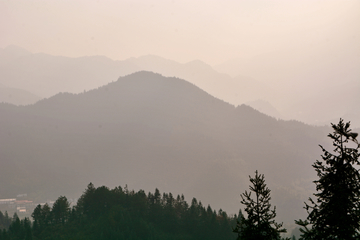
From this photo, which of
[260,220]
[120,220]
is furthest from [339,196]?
[120,220]

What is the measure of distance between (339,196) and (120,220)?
3226 inches

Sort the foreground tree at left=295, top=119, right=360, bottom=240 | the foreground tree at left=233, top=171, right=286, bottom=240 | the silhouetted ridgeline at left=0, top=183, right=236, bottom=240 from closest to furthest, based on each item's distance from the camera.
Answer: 1. the foreground tree at left=295, top=119, right=360, bottom=240
2. the foreground tree at left=233, top=171, right=286, bottom=240
3. the silhouetted ridgeline at left=0, top=183, right=236, bottom=240

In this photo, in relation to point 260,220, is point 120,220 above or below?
below

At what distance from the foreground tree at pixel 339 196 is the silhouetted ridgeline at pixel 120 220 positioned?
73.4 meters

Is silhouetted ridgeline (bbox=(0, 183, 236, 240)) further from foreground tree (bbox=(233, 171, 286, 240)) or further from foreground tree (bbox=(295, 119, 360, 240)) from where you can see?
foreground tree (bbox=(295, 119, 360, 240))

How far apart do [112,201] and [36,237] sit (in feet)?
73.7

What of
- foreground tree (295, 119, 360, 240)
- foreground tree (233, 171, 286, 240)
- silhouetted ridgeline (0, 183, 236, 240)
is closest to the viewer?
foreground tree (295, 119, 360, 240)

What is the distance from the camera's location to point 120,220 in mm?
91688

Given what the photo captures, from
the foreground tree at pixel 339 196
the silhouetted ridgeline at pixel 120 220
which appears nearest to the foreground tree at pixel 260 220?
the foreground tree at pixel 339 196

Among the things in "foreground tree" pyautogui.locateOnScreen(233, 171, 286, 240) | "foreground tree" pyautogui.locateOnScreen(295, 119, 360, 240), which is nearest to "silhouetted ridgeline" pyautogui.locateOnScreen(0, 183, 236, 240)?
"foreground tree" pyautogui.locateOnScreen(233, 171, 286, 240)

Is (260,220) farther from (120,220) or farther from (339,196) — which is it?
(120,220)

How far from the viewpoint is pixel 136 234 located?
89375 millimetres

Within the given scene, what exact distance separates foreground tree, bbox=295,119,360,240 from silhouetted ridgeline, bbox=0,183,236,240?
241 ft

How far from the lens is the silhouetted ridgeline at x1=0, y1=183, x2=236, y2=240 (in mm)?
86750
